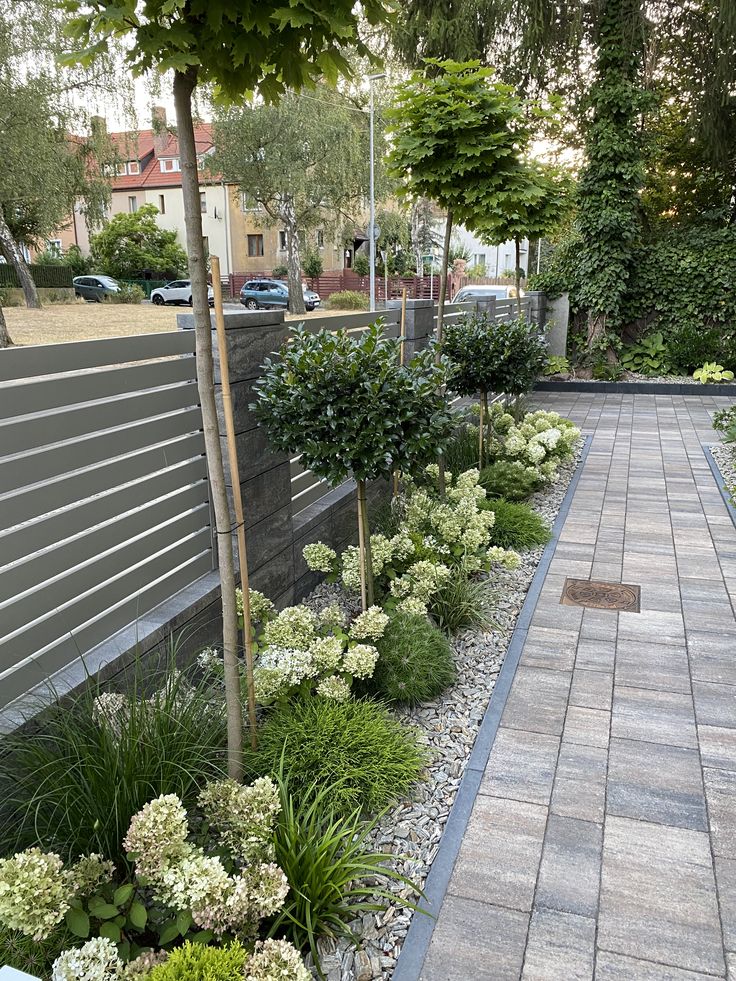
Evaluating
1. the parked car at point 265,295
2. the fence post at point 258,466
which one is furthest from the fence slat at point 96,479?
the parked car at point 265,295

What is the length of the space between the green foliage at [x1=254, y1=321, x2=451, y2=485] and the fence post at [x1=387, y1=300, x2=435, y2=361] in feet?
11.1

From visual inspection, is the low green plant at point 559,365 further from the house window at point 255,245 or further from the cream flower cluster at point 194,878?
the house window at point 255,245

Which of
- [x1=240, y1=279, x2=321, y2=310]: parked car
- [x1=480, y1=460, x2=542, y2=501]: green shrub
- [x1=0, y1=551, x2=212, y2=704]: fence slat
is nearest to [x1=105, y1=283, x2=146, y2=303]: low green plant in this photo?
[x1=240, y1=279, x2=321, y2=310]: parked car

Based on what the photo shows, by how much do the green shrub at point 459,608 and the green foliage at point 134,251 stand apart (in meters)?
39.3

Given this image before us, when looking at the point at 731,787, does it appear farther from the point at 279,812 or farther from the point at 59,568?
the point at 59,568

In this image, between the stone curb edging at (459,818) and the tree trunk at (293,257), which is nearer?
the stone curb edging at (459,818)

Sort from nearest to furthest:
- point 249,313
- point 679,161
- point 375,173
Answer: point 249,313 < point 679,161 < point 375,173

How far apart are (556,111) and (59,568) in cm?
697

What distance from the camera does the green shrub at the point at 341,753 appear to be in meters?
2.89

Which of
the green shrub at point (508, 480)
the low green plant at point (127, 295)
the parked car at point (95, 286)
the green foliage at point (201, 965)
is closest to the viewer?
the green foliage at point (201, 965)

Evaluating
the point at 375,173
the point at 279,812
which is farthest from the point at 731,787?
the point at 375,173

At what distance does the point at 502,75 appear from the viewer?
47.2 ft

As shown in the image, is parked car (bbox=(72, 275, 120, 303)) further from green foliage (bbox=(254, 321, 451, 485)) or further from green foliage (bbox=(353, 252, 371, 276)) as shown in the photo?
green foliage (bbox=(254, 321, 451, 485))

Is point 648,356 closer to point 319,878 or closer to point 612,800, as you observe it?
point 612,800
